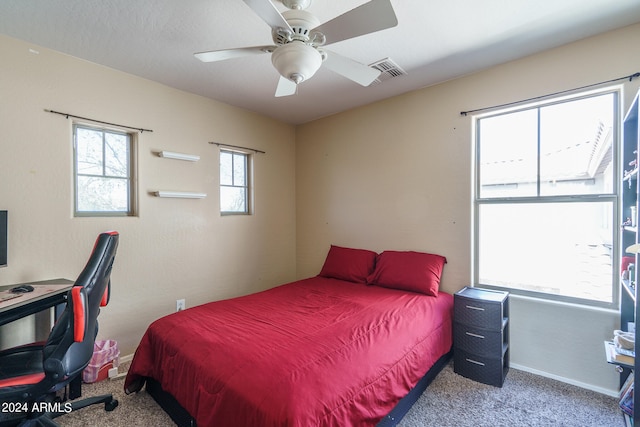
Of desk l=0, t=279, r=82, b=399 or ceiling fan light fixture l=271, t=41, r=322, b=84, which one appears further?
desk l=0, t=279, r=82, b=399

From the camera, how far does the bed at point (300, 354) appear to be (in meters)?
1.31

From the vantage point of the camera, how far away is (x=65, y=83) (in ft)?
7.52

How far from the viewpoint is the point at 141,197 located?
2.70 m

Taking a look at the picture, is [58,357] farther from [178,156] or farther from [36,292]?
[178,156]

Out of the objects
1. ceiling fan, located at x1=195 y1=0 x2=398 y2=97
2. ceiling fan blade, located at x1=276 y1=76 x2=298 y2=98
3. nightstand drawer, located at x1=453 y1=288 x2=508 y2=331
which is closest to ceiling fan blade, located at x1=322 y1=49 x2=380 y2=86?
ceiling fan, located at x1=195 y1=0 x2=398 y2=97

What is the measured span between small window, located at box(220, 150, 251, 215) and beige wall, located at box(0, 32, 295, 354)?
13 centimetres

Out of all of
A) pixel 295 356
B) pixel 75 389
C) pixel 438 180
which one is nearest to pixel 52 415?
pixel 75 389

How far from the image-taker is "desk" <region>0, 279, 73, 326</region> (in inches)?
64.9

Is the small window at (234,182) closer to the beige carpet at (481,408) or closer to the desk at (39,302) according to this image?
the desk at (39,302)

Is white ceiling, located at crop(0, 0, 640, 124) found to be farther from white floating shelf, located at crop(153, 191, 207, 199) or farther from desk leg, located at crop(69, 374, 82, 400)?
desk leg, located at crop(69, 374, 82, 400)

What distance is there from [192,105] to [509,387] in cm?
383

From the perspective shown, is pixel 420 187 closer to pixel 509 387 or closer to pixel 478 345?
pixel 478 345

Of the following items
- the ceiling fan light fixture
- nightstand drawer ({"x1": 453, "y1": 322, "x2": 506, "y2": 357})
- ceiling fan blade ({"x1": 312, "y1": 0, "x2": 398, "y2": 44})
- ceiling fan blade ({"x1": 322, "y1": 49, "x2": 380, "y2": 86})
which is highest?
ceiling fan blade ({"x1": 312, "y1": 0, "x2": 398, "y2": 44})

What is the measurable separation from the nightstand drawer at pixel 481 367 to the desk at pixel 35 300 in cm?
299
